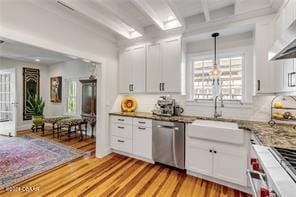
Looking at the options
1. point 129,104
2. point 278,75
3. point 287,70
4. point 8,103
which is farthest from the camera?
point 8,103

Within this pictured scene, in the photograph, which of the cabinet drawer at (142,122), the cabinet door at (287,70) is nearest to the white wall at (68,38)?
the cabinet drawer at (142,122)

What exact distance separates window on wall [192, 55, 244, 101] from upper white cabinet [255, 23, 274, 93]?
48 centimetres

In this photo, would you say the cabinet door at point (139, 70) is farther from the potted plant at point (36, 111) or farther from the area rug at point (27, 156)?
the potted plant at point (36, 111)

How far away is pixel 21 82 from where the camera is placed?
5598 mm

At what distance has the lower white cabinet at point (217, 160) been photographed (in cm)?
207

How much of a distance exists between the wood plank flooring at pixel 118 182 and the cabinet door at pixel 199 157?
187 millimetres

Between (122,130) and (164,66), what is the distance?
1673 millimetres

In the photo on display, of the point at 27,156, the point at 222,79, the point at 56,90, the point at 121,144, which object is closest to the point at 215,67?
the point at 222,79

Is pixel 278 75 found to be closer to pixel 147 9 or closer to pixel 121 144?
pixel 147 9

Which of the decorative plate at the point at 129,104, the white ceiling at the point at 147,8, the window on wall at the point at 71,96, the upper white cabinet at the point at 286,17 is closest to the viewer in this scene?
the upper white cabinet at the point at 286,17

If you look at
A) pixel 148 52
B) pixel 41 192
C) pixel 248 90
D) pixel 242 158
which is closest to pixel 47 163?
pixel 41 192

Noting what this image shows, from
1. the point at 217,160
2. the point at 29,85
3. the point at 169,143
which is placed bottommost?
the point at 217,160

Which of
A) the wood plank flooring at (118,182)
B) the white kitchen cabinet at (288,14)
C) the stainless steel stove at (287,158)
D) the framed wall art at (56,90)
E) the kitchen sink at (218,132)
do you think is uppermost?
the white kitchen cabinet at (288,14)

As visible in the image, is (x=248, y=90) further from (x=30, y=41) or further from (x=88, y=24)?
(x=30, y=41)
